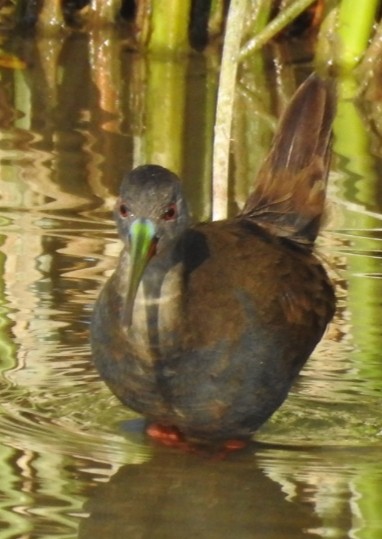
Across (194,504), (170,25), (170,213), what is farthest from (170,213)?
(170,25)

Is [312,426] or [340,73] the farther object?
[340,73]

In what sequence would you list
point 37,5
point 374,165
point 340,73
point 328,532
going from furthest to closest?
1. point 37,5
2. point 340,73
3. point 374,165
4. point 328,532

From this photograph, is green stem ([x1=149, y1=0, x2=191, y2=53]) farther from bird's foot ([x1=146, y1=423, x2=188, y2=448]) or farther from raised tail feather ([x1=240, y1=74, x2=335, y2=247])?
bird's foot ([x1=146, y1=423, x2=188, y2=448])

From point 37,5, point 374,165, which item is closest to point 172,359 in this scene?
point 374,165

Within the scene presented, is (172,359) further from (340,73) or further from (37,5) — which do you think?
(37,5)

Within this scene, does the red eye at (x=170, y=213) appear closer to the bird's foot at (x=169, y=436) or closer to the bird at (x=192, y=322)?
the bird at (x=192, y=322)

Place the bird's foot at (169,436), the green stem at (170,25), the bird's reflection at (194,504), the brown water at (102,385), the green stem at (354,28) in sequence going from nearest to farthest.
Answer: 1. the bird's reflection at (194,504)
2. the brown water at (102,385)
3. the bird's foot at (169,436)
4. the green stem at (354,28)
5. the green stem at (170,25)

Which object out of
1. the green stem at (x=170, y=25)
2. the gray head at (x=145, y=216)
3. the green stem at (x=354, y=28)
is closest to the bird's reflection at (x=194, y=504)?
the gray head at (x=145, y=216)

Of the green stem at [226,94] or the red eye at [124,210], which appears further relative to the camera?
the green stem at [226,94]

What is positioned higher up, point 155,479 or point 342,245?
point 342,245
